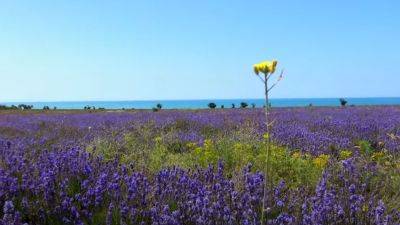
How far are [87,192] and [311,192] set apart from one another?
79.8 inches

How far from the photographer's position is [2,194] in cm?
385

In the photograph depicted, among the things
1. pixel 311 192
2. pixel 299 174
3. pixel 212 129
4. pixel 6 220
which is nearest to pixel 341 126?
pixel 212 129

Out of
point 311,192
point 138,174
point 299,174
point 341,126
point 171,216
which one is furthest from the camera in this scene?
point 341,126

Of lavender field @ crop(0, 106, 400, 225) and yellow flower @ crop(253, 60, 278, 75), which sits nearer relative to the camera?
yellow flower @ crop(253, 60, 278, 75)

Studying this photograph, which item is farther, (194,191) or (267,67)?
(194,191)

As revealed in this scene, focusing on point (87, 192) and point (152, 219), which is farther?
point (87, 192)

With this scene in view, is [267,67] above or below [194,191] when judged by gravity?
above

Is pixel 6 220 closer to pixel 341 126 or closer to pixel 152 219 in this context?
pixel 152 219

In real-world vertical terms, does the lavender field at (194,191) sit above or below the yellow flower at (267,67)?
below

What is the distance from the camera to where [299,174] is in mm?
5566

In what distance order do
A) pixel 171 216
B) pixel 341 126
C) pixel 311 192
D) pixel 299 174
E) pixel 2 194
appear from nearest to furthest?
1. pixel 171 216
2. pixel 2 194
3. pixel 311 192
4. pixel 299 174
5. pixel 341 126

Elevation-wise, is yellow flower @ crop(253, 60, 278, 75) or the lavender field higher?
yellow flower @ crop(253, 60, 278, 75)

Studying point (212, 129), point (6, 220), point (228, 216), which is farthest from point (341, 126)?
point (6, 220)

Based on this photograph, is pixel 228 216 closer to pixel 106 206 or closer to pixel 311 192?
pixel 106 206
